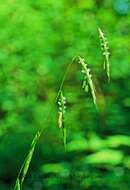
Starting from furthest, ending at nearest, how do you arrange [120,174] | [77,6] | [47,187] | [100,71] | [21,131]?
1. [77,6]
2. [100,71]
3. [21,131]
4. [47,187]
5. [120,174]

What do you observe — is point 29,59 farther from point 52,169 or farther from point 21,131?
point 52,169

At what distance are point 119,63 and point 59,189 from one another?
2.26ft

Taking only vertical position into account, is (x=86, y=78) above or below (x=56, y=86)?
above

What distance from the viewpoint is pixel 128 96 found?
8.59 feet

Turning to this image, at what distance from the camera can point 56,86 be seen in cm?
311

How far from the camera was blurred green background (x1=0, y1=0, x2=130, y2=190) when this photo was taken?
2.55 metres

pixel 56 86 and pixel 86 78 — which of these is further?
pixel 56 86

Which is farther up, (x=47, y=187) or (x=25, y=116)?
(x=25, y=116)

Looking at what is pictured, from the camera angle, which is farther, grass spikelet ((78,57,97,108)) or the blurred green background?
the blurred green background

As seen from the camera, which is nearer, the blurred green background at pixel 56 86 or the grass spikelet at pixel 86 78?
the grass spikelet at pixel 86 78

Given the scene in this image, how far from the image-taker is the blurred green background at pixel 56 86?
255 centimetres

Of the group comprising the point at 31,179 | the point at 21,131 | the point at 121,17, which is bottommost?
the point at 31,179

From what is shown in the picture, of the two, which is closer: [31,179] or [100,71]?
[31,179]

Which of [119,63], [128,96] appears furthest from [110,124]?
[119,63]
